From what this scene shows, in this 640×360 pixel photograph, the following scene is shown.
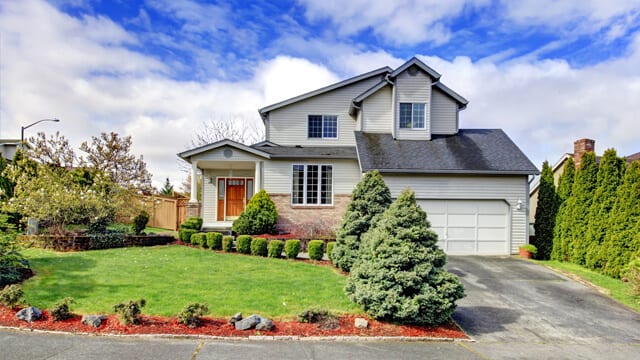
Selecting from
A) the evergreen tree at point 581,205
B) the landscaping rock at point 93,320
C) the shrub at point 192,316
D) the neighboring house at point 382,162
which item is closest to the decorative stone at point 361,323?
the shrub at point 192,316

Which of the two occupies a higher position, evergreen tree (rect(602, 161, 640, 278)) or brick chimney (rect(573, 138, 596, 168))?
brick chimney (rect(573, 138, 596, 168))

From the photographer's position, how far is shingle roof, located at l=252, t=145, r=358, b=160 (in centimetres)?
1630

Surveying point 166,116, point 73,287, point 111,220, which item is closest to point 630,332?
point 73,287

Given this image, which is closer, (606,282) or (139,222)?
(606,282)

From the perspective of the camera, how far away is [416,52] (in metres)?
17.5

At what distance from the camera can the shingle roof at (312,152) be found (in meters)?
16.3

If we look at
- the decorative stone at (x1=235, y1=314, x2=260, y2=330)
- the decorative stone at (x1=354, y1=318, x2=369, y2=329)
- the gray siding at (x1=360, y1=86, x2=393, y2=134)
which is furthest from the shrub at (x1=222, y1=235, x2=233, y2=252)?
the gray siding at (x1=360, y1=86, x2=393, y2=134)

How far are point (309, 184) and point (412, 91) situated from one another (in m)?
6.47

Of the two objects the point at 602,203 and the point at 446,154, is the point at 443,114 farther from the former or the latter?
the point at 602,203

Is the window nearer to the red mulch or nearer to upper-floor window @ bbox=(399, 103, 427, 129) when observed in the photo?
upper-floor window @ bbox=(399, 103, 427, 129)

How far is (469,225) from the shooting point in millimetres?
14938

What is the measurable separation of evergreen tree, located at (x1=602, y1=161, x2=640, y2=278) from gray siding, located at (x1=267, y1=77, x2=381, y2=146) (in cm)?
1070

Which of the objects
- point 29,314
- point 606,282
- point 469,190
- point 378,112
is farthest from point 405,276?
point 378,112

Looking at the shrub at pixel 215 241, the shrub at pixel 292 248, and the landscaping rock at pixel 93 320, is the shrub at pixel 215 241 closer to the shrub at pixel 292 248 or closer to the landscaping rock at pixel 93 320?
the shrub at pixel 292 248
